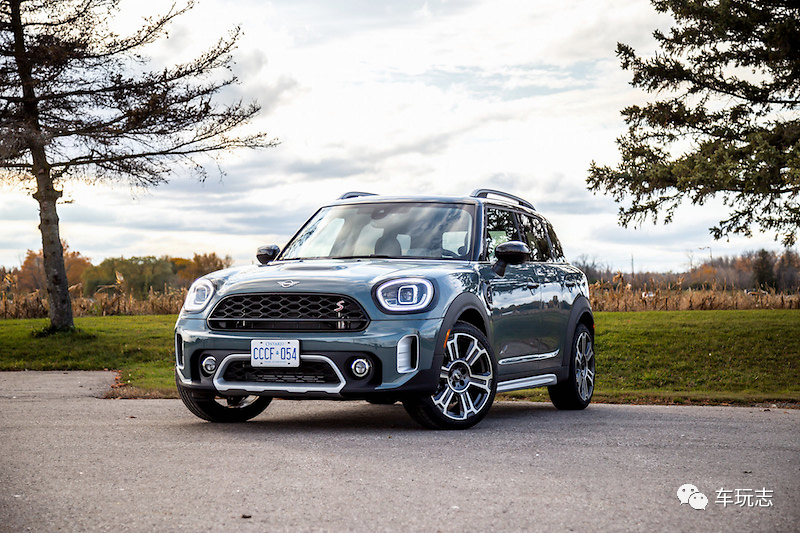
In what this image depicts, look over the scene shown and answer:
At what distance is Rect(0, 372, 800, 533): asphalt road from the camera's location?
4902mm

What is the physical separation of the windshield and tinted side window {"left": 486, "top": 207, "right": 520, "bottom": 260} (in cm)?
29

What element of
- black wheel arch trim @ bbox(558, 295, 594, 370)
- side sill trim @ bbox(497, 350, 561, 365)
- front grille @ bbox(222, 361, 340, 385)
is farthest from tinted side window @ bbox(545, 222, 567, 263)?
front grille @ bbox(222, 361, 340, 385)

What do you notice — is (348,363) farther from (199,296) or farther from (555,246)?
Answer: (555,246)

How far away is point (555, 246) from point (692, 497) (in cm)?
620

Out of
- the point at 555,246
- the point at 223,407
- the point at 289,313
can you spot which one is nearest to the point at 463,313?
the point at 289,313

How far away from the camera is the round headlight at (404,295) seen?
782 centimetres

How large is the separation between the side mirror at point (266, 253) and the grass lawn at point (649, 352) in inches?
198

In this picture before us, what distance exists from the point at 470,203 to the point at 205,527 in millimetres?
5509

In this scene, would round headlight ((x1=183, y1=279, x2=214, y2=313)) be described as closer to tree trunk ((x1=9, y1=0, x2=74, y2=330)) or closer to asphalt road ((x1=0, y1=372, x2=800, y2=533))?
asphalt road ((x1=0, y1=372, x2=800, y2=533))

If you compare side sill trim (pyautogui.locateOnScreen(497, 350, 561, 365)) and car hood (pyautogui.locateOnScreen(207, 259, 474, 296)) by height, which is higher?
car hood (pyautogui.locateOnScreen(207, 259, 474, 296))

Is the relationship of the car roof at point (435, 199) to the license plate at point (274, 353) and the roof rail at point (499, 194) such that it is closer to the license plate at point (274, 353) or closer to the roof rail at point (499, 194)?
the roof rail at point (499, 194)

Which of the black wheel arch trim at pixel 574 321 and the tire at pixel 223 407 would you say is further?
the black wheel arch trim at pixel 574 321

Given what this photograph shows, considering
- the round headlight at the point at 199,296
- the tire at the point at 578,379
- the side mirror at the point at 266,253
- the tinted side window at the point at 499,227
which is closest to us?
the round headlight at the point at 199,296


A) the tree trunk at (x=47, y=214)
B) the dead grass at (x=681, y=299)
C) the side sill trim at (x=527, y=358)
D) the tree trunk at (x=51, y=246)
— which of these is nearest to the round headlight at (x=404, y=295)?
the side sill trim at (x=527, y=358)
